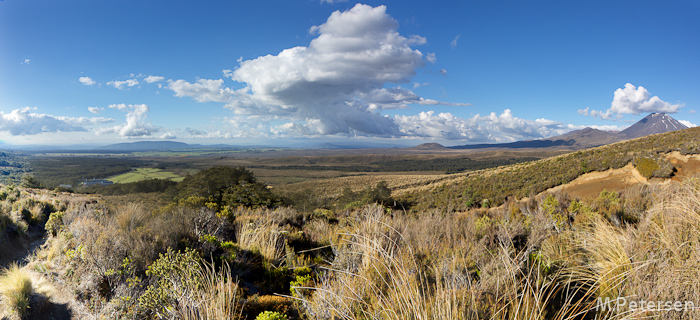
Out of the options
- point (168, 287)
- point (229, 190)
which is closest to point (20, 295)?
point (168, 287)

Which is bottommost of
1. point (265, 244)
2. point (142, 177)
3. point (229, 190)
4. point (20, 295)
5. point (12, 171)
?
point (142, 177)

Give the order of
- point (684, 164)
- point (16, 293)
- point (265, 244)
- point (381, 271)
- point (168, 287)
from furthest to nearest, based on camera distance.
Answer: point (684, 164), point (265, 244), point (16, 293), point (168, 287), point (381, 271)

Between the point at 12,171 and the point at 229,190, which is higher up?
the point at 229,190

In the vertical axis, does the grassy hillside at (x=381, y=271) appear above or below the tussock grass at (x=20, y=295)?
above

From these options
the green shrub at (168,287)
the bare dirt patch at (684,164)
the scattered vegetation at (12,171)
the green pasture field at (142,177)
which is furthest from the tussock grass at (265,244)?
the green pasture field at (142,177)

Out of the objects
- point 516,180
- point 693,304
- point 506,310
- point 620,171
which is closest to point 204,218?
point 506,310

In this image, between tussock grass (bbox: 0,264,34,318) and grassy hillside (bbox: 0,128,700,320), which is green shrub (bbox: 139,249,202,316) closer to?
grassy hillside (bbox: 0,128,700,320)

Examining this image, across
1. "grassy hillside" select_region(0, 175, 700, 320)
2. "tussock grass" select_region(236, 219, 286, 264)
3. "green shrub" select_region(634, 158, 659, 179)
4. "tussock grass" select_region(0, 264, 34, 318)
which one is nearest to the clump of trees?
"grassy hillside" select_region(0, 175, 700, 320)

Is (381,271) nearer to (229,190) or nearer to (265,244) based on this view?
(265,244)

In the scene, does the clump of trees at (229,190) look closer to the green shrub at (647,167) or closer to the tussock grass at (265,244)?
the tussock grass at (265,244)

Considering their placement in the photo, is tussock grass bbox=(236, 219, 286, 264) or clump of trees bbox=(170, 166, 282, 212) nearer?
tussock grass bbox=(236, 219, 286, 264)

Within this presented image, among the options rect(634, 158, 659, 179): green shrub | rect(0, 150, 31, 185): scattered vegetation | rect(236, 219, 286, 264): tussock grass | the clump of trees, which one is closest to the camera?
rect(236, 219, 286, 264): tussock grass

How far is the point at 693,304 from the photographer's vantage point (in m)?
2.18

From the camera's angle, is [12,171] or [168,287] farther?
[12,171]
